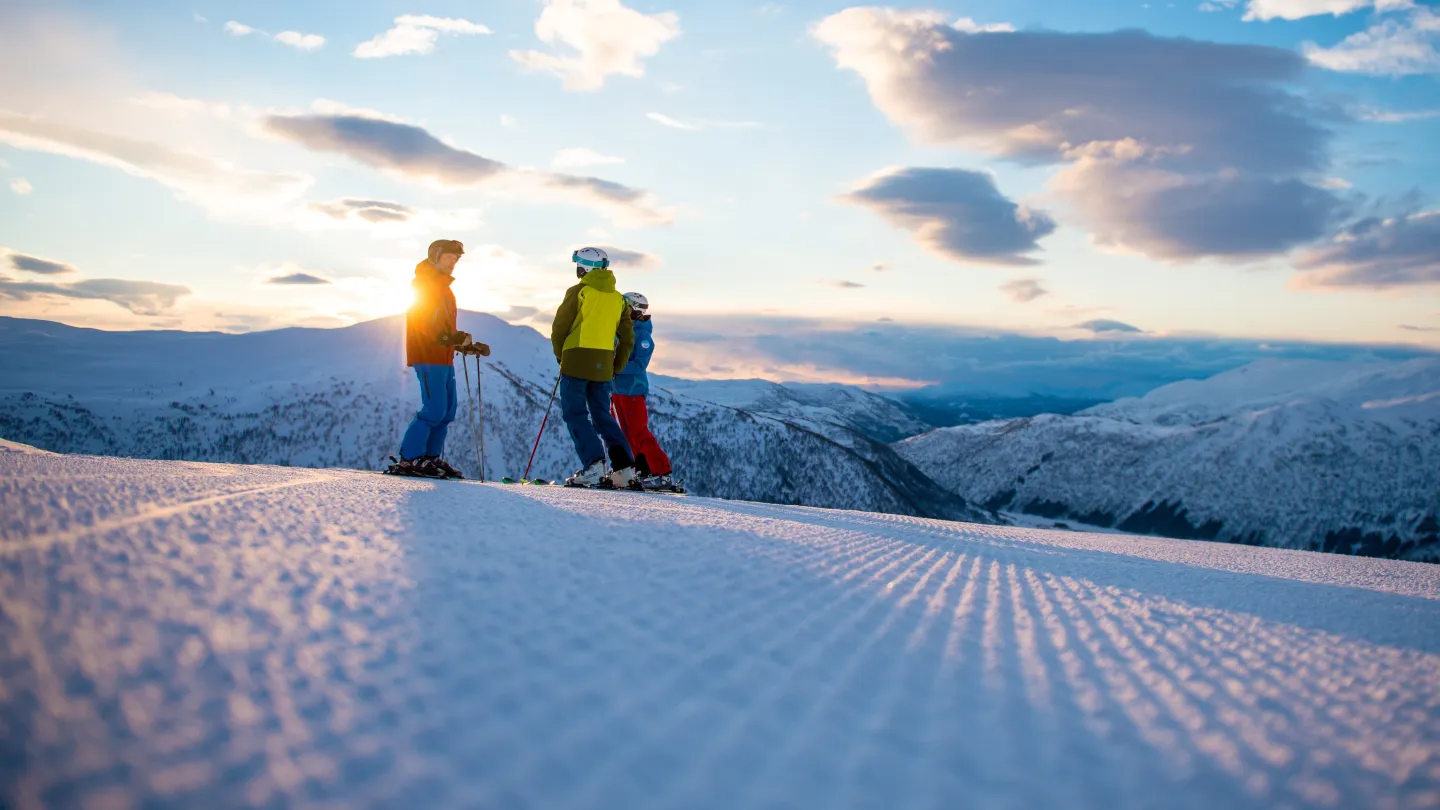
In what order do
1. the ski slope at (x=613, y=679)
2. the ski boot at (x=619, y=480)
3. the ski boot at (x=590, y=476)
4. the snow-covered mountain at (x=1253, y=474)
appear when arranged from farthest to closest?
the snow-covered mountain at (x=1253, y=474) → the ski boot at (x=590, y=476) → the ski boot at (x=619, y=480) → the ski slope at (x=613, y=679)

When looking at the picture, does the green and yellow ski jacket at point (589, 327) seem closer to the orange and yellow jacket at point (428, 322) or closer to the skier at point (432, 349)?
the skier at point (432, 349)

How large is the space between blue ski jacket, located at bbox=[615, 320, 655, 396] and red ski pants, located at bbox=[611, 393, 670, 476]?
4.3 inches

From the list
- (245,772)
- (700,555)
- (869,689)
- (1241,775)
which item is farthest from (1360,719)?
(245,772)

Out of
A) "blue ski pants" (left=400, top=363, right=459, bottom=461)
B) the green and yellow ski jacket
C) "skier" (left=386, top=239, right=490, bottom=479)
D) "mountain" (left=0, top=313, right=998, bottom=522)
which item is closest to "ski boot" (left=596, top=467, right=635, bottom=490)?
the green and yellow ski jacket

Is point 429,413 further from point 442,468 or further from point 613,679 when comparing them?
point 613,679

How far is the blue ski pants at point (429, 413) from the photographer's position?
7438 mm

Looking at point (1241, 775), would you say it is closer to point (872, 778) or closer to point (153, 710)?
point (872, 778)

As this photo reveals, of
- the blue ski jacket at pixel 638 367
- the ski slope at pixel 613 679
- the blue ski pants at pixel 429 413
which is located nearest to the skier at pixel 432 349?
the blue ski pants at pixel 429 413

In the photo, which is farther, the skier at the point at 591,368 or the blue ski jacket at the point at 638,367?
the blue ski jacket at the point at 638,367

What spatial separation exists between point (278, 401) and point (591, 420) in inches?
1205

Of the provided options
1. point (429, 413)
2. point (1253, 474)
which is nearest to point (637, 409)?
point (429, 413)

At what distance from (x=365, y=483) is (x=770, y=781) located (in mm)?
4176

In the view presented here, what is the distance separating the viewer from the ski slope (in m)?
1.35

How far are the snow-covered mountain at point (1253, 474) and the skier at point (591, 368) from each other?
12272 cm
